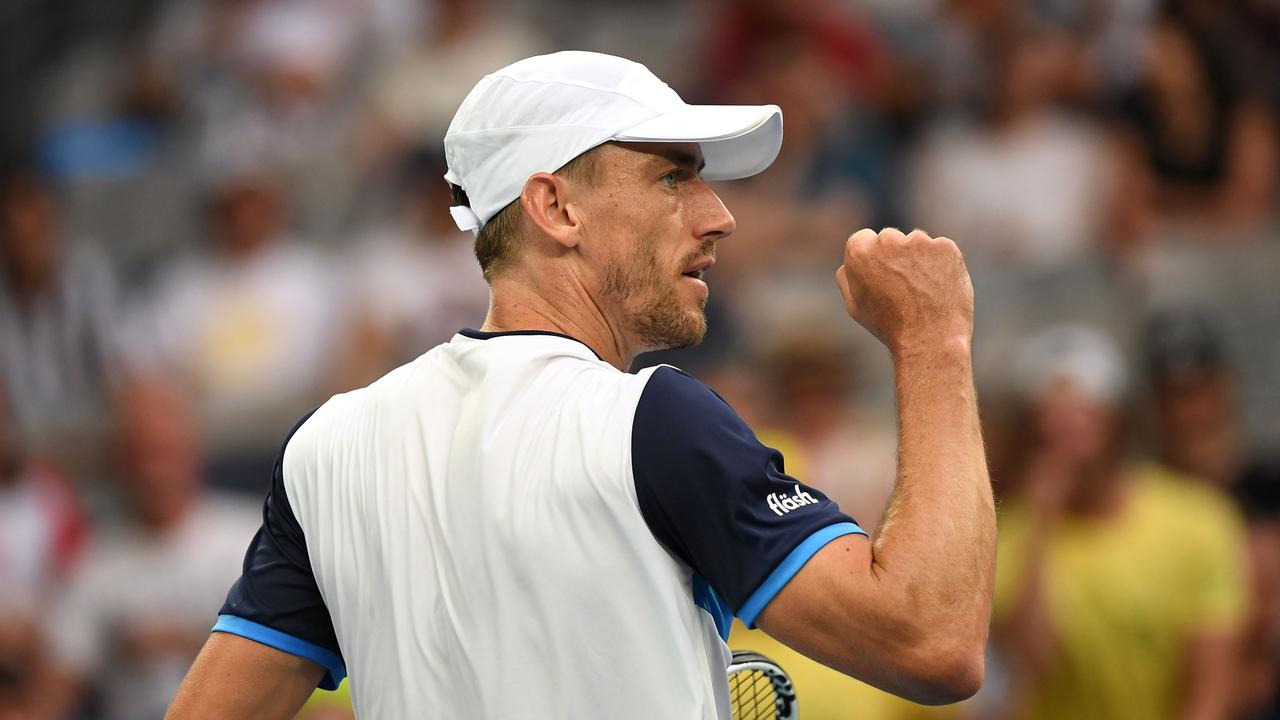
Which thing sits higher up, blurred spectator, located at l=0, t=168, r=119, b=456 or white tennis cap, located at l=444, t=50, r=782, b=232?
white tennis cap, located at l=444, t=50, r=782, b=232

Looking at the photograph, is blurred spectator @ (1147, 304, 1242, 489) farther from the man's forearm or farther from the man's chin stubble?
the man's forearm

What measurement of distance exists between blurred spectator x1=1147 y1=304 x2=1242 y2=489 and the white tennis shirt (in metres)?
4.20

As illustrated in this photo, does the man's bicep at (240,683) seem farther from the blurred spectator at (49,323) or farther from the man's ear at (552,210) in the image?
the blurred spectator at (49,323)

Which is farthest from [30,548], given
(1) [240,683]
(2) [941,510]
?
(2) [941,510]

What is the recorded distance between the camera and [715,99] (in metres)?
7.97

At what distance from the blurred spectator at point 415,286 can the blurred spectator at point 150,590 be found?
3.43 feet

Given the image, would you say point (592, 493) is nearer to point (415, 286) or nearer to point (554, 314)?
point (554, 314)

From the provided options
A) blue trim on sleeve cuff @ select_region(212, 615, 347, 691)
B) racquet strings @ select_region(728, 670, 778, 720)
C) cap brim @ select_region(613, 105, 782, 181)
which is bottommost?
racquet strings @ select_region(728, 670, 778, 720)

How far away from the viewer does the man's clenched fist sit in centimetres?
224

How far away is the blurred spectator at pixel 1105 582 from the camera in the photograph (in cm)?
555

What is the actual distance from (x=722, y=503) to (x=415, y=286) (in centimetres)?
584

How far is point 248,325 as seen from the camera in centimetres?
809

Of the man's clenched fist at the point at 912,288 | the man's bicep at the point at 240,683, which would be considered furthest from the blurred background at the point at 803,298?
the man's clenched fist at the point at 912,288

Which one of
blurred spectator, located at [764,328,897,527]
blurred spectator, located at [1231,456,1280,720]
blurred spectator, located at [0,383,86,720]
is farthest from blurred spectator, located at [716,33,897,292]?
blurred spectator, located at [0,383,86,720]
